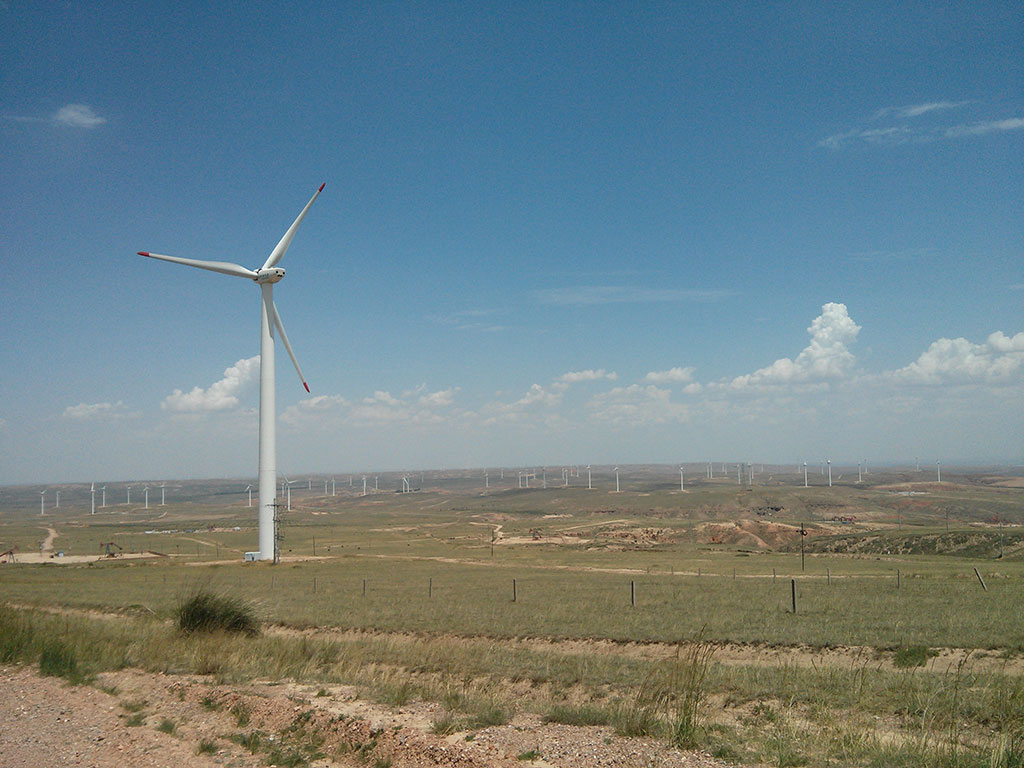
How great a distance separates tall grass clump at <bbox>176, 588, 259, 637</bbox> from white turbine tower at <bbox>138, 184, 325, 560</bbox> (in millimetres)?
47592

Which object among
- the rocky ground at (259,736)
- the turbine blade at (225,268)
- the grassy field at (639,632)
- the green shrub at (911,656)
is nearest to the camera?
the rocky ground at (259,736)

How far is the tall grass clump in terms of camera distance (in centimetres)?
1906

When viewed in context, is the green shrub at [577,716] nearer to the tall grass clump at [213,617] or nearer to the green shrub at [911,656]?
the green shrub at [911,656]

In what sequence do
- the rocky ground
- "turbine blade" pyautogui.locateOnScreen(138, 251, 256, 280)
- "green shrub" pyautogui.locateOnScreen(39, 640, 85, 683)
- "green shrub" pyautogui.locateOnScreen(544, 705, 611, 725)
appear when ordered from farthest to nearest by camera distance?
"turbine blade" pyautogui.locateOnScreen(138, 251, 256, 280) → "green shrub" pyautogui.locateOnScreen(39, 640, 85, 683) → "green shrub" pyautogui.locateOnScreen(544, 705, 611, 725) → the rocky ground

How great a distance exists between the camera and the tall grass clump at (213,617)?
62.5ft

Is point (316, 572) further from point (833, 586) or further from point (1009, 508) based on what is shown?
point (1009, 508)

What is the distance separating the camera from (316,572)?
186 feet

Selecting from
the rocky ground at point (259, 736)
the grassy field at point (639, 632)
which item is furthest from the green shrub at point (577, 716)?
the rocky ground at point (259, 736)

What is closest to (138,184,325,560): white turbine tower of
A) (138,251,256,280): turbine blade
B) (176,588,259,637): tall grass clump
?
(138,251,256,280): turbine blade

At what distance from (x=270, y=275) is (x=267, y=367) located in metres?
8.87

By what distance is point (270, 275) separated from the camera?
6512 centimetres

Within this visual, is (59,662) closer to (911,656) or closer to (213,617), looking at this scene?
(213,617)

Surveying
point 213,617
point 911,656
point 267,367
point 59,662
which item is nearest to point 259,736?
point 59,662

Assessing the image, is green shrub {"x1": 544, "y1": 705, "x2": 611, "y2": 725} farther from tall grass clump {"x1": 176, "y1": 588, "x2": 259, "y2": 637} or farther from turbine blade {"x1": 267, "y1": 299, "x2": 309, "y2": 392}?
turbine blade {"x1": 267, "y1": 299, "x2": 309, "y2": 392}
